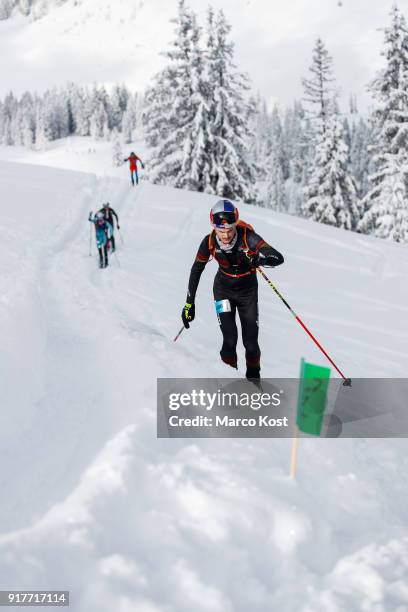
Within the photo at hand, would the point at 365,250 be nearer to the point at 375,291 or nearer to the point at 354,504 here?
the point at 375,291

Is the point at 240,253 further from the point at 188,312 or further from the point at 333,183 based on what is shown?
the point at 333,183

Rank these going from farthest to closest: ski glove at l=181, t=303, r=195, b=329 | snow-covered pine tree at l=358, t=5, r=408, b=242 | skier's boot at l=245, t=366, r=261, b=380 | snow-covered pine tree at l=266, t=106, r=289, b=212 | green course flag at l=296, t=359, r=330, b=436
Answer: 1. snow-covered pine tree at l=266, t=106, r=289, b=212
2. snow-covered pine tree at l=358, t=5, r=408, b=242
3. ski glove at l=181, t=303, r=195, b=329
4. skier's boot at l=245, t=366, r=261, b=380
5. green course flag at l=296, t=359, r=330, b=436

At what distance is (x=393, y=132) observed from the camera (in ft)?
76.1

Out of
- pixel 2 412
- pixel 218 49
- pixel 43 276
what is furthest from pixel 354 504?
pixel 218 49

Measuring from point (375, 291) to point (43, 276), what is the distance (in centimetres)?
861

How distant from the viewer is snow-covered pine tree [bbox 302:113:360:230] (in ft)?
90.1

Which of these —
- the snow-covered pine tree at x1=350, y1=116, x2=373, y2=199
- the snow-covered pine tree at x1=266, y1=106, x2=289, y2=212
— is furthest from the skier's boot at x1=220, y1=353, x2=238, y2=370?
the snow-covered pine tree at x1=266, y1=106, x2=289, y2=212

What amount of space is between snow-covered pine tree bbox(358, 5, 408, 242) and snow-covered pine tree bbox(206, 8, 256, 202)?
6651 millimetres

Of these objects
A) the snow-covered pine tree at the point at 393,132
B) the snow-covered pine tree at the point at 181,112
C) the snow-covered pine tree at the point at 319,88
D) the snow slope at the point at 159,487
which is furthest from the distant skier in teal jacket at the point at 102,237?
the snow-covered pine tree at the point at 319,88

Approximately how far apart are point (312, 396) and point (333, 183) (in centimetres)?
2655

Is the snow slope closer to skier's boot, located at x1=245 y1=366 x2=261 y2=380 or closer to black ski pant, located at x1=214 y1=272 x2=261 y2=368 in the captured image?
skier's boot, located at x1=245 y1=366 x2=261 y2=380

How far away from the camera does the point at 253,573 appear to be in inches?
119

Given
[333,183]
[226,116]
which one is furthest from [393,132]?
[226,116]

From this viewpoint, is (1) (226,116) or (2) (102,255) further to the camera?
(1) (226,116)
